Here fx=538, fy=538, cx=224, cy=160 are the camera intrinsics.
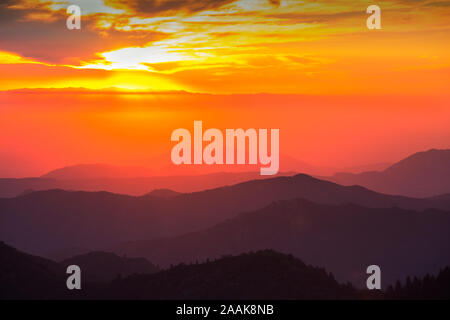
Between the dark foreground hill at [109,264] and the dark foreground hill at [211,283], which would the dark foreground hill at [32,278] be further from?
the dark foreground hill at [109,264]

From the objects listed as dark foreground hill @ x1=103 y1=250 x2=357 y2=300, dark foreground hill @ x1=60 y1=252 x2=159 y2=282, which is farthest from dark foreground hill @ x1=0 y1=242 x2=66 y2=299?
dark foreground hill @ x1=60 y1=252 x2=159 y2=282

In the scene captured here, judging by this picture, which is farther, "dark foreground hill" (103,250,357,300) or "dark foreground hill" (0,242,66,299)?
"dark foreground hill" (0,242,66,299)

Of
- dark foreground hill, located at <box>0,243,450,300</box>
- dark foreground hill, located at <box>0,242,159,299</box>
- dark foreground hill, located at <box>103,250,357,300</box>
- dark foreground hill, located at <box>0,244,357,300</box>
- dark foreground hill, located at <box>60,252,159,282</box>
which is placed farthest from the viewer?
dark foreground hill, located at <box>60,252,159,282</box>

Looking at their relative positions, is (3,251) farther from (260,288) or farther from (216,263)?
(260,288)

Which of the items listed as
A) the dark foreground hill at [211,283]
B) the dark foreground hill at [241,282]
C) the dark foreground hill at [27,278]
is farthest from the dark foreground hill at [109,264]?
the dark foreground hill at [241,282]

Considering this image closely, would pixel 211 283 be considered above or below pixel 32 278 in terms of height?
above

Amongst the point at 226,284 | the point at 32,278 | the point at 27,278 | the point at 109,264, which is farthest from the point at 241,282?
the point at 109,264

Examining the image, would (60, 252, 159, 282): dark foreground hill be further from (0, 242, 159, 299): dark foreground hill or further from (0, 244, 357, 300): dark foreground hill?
(0, 244, 357, 300): dark foreground hill

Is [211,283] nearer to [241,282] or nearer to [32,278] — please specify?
[241,282]

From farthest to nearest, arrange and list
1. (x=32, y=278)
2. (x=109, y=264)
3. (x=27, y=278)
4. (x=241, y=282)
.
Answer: (x=109, y=264)
(x=32, y=278)
(x=27, y=278)
(x=241, y=282)

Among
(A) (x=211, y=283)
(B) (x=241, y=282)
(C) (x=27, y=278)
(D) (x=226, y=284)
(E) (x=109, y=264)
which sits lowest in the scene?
(E) (x=109, y=264)
